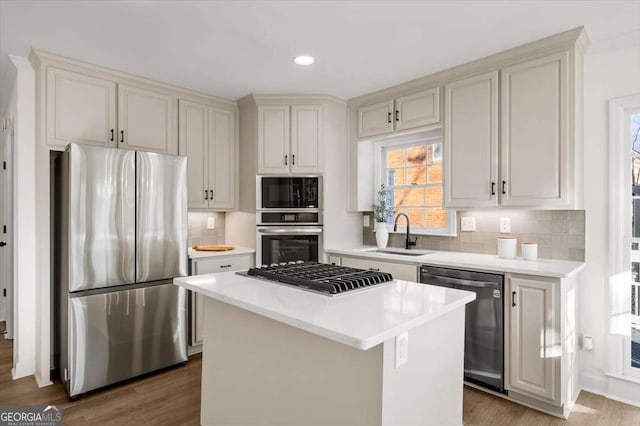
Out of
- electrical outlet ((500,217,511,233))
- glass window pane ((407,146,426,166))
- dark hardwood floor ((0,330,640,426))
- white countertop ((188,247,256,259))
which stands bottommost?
dark hardwood floor ((0,330,640,426))

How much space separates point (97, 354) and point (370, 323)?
228cm

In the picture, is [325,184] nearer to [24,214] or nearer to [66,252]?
[66,252]

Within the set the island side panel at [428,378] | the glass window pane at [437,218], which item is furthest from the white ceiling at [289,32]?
the island side panel at [428,378]

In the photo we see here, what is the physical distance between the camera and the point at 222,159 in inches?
150

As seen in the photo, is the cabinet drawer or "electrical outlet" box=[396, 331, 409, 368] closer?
"electrical outlet" box=[396, 331, 409, 368]

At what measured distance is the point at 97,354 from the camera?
2.62 metres

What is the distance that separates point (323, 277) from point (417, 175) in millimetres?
2215

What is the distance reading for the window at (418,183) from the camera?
3.54 meters

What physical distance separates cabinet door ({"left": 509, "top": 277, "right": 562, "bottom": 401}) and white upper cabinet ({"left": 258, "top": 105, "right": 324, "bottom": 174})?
2031 mm

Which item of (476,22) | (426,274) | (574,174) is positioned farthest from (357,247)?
(476,22)

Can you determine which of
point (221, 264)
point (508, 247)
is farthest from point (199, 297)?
point (508, 247)

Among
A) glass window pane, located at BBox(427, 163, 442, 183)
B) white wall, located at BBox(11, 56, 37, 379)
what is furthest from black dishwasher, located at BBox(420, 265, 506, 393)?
white wall, located at BBox(11, 56, 37, 379)

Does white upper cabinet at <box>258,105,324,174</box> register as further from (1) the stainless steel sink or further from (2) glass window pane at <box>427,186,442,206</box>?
(2) glass window pane at <box>427,186,442,206</box>

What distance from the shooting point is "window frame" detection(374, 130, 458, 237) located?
3396 mm
